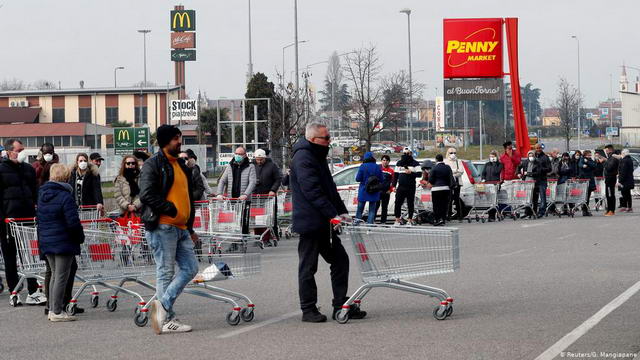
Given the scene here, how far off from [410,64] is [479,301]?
52.1 m

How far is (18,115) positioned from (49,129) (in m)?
10.3

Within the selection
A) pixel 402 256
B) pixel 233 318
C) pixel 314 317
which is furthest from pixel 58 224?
pixel 402 256

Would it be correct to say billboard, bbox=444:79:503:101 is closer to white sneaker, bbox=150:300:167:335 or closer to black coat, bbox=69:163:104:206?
black coat, bbox=69:163:104:206

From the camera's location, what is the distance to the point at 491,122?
130 metres

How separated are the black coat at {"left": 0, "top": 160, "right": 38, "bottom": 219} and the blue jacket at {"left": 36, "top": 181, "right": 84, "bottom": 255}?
1650 millimetres

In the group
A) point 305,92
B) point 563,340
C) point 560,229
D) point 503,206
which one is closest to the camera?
point 563,340

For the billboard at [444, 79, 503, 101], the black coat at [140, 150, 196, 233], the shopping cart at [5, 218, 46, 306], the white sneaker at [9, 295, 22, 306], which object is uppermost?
the billboard at [444, 79, 503, 101]

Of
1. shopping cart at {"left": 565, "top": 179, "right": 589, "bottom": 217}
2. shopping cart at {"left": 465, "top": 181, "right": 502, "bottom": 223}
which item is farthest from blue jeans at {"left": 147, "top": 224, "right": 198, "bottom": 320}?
shopping cart at {"left": 565, "top": 179, "right": 589, "bottom": 217}

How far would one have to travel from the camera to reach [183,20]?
240 feet

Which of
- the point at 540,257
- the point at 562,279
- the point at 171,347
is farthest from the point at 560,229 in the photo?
the point at 171,347

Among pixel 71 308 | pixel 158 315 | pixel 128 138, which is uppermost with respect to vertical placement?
pixel 128 138

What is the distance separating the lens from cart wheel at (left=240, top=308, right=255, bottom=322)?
10289 mm

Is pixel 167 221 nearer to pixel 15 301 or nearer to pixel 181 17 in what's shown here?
pixel 15 301

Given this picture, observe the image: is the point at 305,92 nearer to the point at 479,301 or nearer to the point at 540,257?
the point at 540,257
